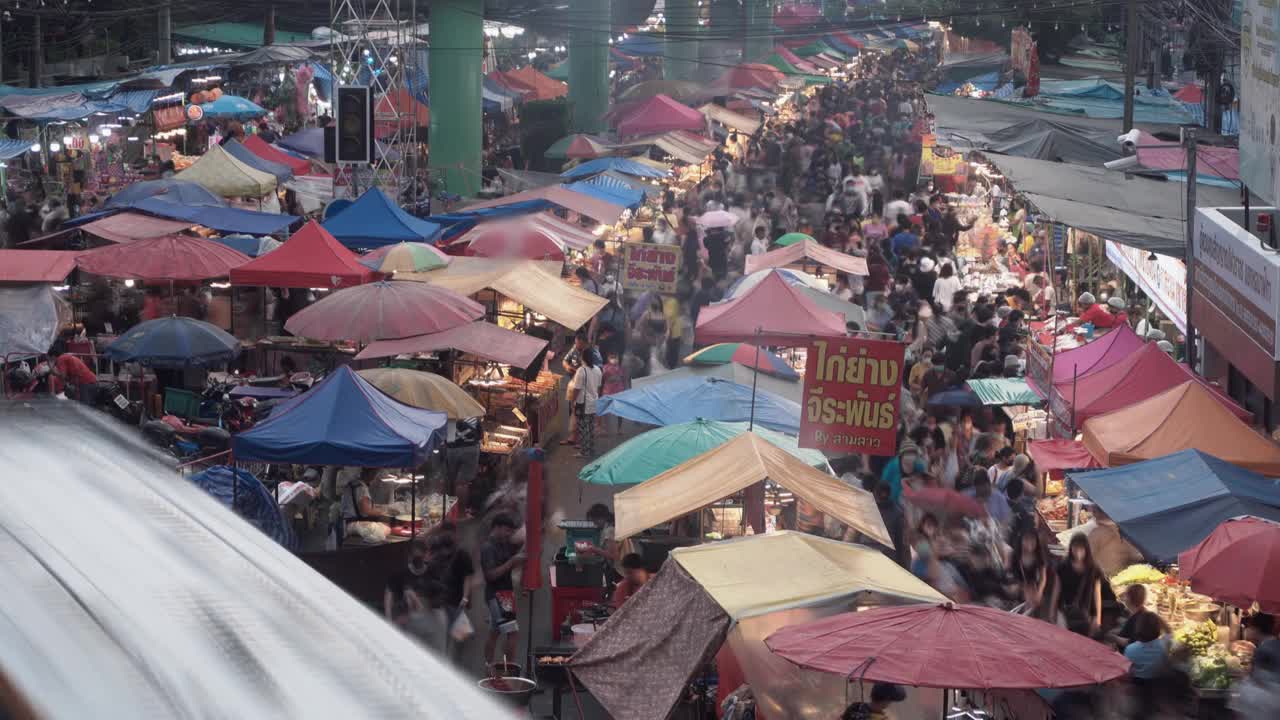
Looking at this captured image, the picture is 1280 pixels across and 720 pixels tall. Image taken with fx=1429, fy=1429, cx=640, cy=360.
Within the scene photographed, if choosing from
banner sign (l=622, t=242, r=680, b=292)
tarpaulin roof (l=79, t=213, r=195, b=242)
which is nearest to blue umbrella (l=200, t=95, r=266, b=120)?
tarpaulin roof (l=79, t=213, r=195, b=242)

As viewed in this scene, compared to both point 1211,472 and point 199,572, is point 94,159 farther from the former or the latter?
point 199,572

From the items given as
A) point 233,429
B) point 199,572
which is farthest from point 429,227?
point 199,572

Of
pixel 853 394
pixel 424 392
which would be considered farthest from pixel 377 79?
pixel 853 394

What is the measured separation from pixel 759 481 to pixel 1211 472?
2.85 meters

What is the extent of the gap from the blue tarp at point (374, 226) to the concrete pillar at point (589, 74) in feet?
68.8

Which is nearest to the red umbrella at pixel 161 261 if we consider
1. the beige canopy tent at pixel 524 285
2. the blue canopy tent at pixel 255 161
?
the beige canopy tent at pixel 524 285

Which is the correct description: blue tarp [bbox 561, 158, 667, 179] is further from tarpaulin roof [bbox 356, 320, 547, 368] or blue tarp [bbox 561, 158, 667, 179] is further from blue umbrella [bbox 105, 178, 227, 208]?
tarpaulin roof [bbox 356, 320, 547, 368]

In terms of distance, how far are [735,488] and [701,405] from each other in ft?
9.64

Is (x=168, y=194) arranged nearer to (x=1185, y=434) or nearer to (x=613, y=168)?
(x=613, y=168)

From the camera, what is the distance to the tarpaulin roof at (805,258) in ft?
61.2

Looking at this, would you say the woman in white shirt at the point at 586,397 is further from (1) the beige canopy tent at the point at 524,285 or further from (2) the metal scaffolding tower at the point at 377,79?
(2) the metal scaffolding tower at the point at 377,79

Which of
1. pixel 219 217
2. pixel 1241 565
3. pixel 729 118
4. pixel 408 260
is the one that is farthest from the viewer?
pixel 729 118

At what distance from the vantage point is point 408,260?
16.8m

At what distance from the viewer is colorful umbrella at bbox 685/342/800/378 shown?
1319cm
